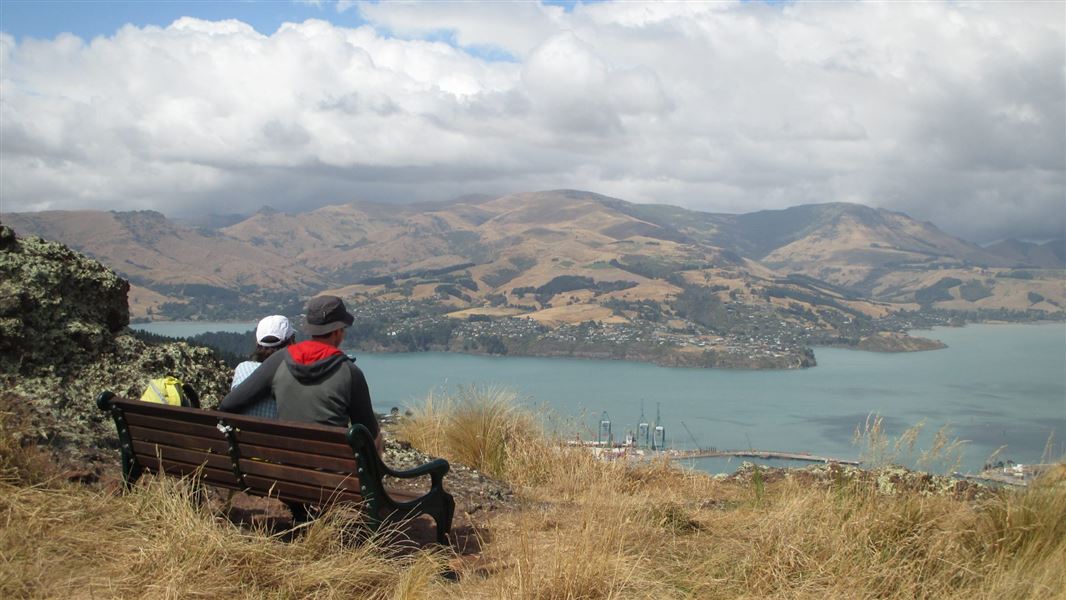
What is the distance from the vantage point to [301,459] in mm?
3938

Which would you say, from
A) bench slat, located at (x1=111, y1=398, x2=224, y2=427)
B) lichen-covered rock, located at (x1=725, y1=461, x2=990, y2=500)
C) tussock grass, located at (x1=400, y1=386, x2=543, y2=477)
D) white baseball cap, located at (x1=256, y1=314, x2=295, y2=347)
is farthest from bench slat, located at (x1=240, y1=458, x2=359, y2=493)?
→ tussock grass, located at (x1=400, y1=386, x2=543, y2=477)

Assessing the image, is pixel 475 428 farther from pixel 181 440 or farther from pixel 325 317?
pixel 181 440

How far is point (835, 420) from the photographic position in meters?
61.7

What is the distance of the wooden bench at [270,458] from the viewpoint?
12.6ft

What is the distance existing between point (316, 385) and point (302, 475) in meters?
0.46

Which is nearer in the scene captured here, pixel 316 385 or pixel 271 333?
pixel 316 385

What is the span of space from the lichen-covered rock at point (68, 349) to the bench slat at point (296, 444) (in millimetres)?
1724

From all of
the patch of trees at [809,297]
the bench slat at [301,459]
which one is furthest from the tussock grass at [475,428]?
the patch of trees at [809,297]

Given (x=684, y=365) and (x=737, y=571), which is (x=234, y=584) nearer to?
(x=737, y=571)

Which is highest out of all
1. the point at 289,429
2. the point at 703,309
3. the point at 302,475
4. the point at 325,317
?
the point at 325,317

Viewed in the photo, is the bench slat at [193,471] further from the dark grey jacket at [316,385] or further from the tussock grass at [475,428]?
the tussock grass at [475,428]

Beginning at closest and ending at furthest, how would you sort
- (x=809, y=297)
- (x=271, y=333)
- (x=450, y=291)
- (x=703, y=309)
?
(x=271, y=333) → (x=703, y=309) → (x=450, y=291) → (x=809, y=297)

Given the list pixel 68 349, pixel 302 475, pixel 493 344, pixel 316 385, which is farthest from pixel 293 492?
pixel 493 344

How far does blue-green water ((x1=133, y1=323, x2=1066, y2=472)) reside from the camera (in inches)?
2058
